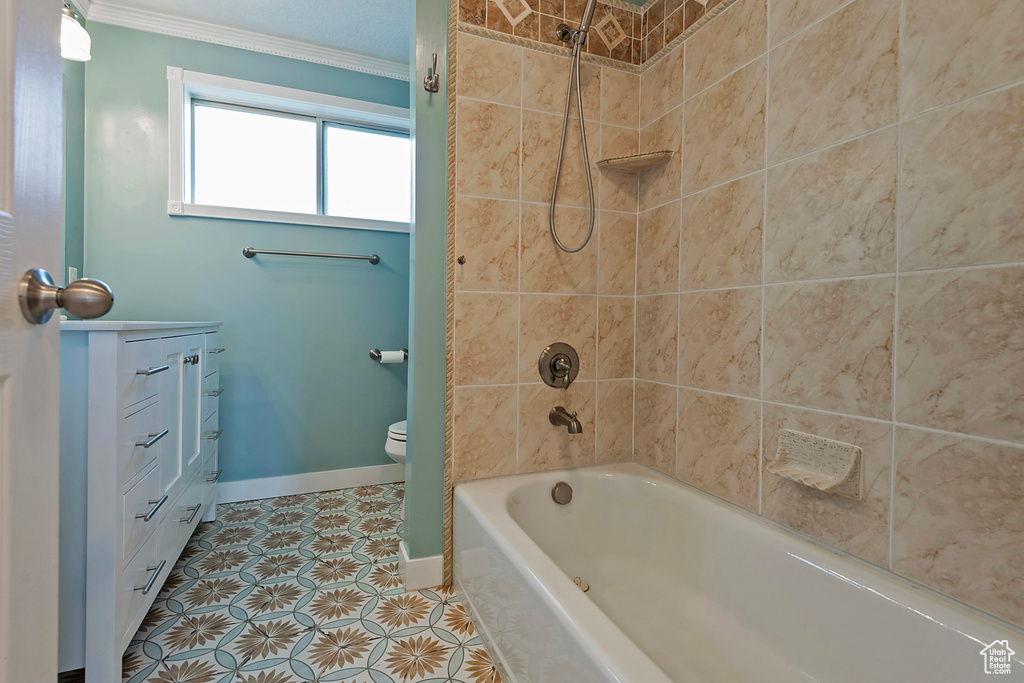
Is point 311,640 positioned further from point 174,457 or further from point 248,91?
point 248,91

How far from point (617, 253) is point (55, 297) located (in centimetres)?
157

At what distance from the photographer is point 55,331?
53 cm

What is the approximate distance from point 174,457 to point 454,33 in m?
1.67

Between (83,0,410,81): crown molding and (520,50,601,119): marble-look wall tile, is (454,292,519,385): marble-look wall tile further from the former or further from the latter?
(83,0,410,81): crown molding

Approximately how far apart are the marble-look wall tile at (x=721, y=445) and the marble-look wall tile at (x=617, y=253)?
0.46m

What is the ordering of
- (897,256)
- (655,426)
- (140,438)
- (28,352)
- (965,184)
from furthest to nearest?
(655,426) → (140,438) → (897,256) → (965,184) → (28,352)

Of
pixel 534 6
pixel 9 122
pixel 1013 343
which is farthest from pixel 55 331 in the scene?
pixel 534 6

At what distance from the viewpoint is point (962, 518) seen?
2.90ft

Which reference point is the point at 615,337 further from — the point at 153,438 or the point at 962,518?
the point at 153,438

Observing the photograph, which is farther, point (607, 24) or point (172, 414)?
point (607, 24)

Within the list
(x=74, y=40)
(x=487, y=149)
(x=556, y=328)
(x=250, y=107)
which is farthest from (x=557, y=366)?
(x=250, y=107)

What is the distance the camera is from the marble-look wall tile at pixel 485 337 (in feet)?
5.18

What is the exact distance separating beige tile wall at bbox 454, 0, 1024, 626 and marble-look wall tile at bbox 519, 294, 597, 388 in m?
0.01

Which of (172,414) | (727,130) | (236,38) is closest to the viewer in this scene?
(727,130)
